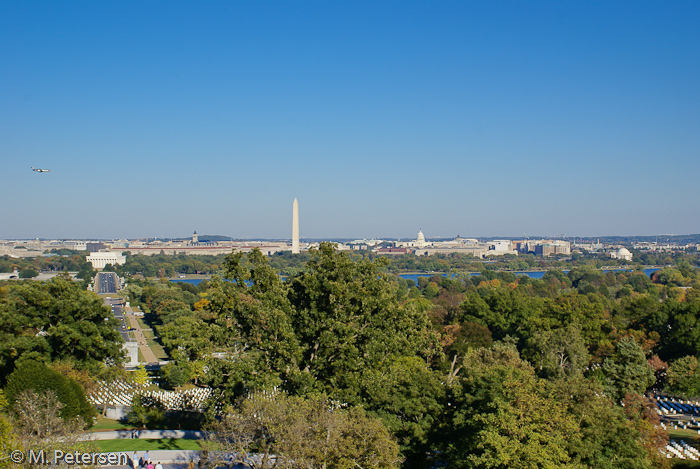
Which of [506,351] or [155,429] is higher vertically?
[506,351]

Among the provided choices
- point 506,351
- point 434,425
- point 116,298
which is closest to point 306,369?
point 434,425

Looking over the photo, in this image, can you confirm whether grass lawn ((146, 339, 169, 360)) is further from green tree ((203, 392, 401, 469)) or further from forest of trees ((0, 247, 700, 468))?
green tree ((203, 392, 401, 469))

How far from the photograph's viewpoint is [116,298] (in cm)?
6812

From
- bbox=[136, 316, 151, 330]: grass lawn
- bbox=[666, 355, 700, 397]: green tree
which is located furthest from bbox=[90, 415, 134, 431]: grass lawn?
bbox=[136, 316, 151, 330]: grass lawn

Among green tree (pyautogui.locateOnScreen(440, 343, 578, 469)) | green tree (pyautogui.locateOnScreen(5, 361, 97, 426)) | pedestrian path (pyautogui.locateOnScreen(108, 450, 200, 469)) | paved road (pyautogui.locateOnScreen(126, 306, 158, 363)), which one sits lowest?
paved road (pyautogui.locateOnScreen(126, 306, 158, 363))

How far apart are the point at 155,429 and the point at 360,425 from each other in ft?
37.5

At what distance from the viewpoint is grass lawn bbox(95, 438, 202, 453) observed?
56.6 feet

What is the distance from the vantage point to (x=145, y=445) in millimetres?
17719

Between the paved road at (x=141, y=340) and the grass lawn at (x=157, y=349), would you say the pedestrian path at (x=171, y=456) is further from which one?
the grass lawn at (x=157, y=349)

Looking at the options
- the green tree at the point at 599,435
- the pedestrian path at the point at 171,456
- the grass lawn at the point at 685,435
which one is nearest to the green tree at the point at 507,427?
the green tree at the point at 599,435

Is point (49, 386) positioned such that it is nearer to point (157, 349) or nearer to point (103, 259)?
point (157, 349)

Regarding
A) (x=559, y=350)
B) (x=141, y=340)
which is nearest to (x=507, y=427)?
(x=559, y=350)

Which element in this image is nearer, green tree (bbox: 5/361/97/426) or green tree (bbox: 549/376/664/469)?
green tree (bbox: 549/376/664/469)

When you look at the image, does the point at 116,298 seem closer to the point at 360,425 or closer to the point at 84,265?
the point at 84,265
